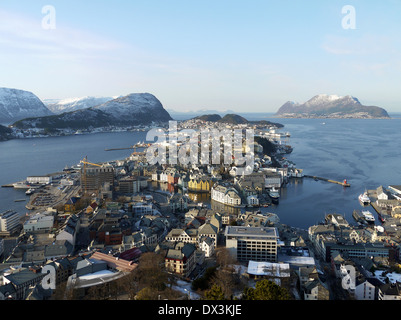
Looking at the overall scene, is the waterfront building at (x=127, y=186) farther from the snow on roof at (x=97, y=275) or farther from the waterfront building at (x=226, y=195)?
the snow on roof at (x=97, y=275)

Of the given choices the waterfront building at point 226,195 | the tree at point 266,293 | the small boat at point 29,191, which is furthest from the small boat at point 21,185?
the tree at point 266,293

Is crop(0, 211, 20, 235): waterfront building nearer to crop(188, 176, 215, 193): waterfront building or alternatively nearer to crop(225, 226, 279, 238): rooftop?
crop(225, 226, 279, 238): rooftop

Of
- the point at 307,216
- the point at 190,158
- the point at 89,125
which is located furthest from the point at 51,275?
the point at 89,125

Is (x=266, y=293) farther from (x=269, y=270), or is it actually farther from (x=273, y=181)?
(x=273, y=181)

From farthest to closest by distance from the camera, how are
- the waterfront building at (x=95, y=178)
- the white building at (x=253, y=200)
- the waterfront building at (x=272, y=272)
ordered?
the waterfront building at (x=95, y=178) → the white building at (x=253, y=200) → the waterfront building at (x=272, y=272)
